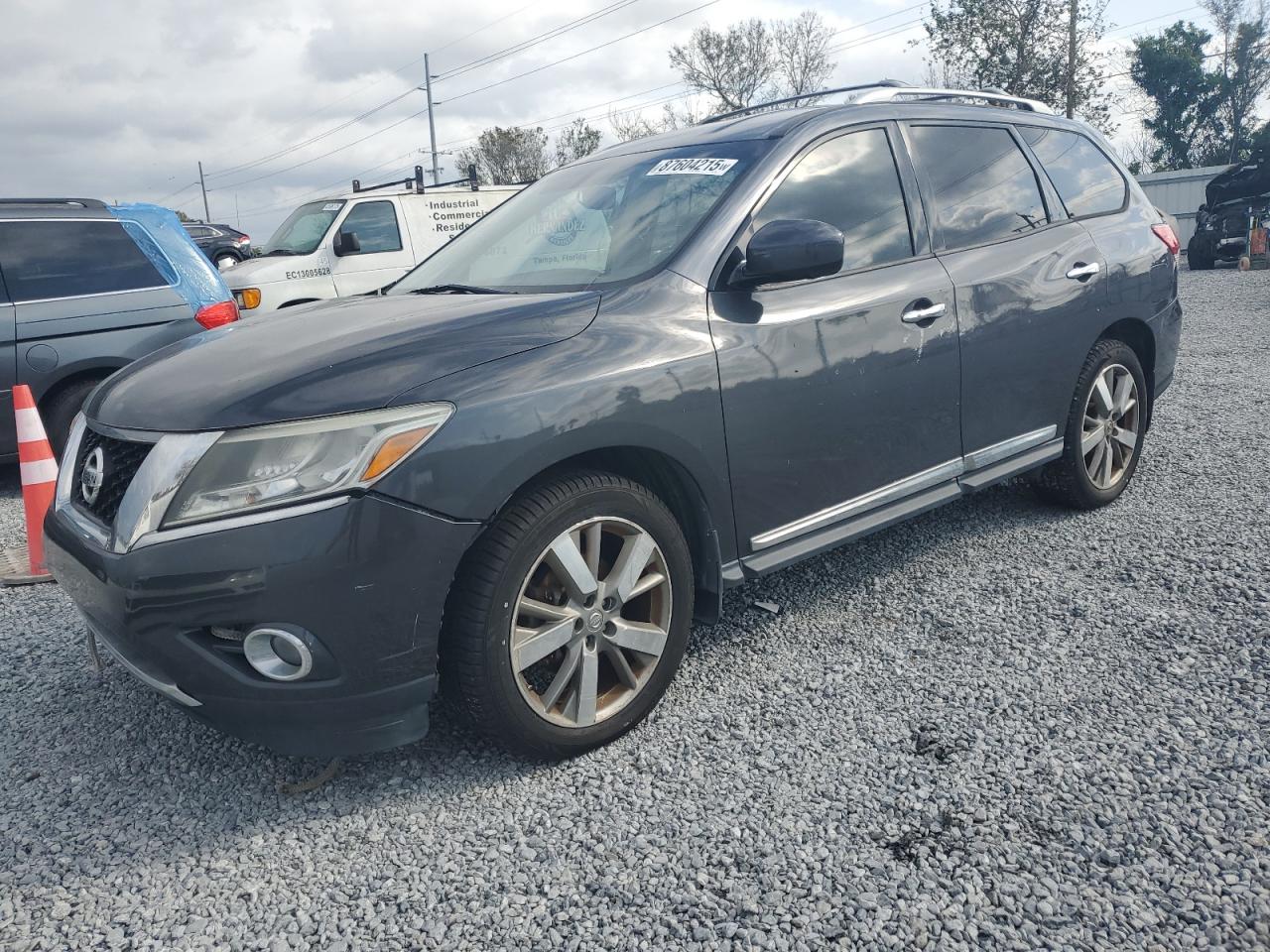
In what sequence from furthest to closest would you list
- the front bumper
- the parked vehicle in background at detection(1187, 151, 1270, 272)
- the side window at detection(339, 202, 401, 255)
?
the parked vehicle in background at detection(1187, 151, 1270, 272) < the side window at detection(339, 202, 401, 255) < the front bumper

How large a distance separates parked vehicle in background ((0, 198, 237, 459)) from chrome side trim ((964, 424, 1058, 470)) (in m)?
5.08

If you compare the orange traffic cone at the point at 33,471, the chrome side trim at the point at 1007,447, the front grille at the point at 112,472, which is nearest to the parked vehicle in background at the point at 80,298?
the orange traffic cone at the point at 33,471

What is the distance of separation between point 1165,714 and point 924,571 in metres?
1.29

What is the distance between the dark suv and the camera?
2.27 m

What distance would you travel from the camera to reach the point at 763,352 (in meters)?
2.96

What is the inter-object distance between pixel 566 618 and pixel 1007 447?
2.19 meters

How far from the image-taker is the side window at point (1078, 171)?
14.1 feet

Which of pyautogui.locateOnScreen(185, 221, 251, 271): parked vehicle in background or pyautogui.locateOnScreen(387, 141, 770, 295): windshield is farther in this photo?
pyautogui.locateOnScreen(185, 221, 251, 271): parked vehicle in background

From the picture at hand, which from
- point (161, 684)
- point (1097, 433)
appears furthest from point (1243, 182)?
point (161, 684)

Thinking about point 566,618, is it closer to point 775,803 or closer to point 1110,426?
point 775,803

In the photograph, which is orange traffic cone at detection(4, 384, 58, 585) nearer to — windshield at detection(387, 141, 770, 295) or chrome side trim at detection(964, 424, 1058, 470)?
windshield at detection(387, 141, 770, 295)

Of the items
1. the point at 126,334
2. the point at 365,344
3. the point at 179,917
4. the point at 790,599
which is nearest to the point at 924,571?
the point at 790,599

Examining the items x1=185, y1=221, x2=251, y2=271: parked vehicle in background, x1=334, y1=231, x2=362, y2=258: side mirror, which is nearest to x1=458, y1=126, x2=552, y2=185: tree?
x1=185, y1=221, x2=251, y2=271: parked vehicle in background

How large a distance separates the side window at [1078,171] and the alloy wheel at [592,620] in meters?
2.83
